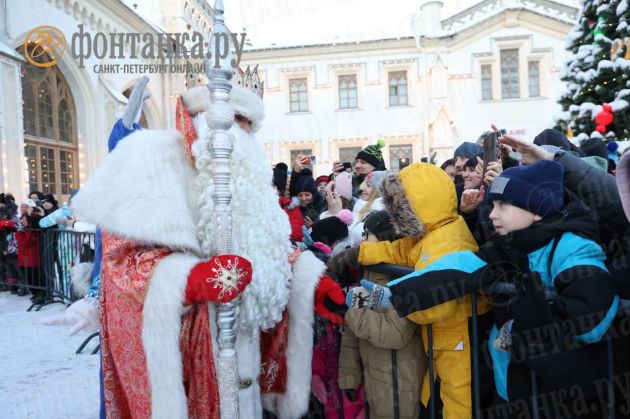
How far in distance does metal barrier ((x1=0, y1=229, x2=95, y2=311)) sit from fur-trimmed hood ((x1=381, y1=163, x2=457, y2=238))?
5642mm

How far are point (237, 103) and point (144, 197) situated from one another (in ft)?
2.09

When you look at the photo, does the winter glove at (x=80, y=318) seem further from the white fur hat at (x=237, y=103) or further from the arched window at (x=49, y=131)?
the arched window at (x=49, y=131)

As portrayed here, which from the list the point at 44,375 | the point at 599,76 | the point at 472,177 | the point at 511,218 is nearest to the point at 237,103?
the point at 511,218

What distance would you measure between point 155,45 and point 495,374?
51.9ft

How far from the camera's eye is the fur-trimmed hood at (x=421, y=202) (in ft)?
6.66

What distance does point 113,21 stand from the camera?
13320mm

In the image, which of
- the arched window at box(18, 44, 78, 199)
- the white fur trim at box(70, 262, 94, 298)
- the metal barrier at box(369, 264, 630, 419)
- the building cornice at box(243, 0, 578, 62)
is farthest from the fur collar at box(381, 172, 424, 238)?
the building cornice at box(243, 0, 578, 62)

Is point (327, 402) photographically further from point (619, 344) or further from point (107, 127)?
point (107, 127)

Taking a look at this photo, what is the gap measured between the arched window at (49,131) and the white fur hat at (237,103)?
1024 cm

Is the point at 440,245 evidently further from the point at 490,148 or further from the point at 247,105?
the point at 247,105

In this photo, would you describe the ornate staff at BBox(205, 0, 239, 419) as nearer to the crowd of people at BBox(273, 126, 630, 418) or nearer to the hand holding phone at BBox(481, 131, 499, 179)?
the crowd of people at BBox(273, 126, 630, 418)

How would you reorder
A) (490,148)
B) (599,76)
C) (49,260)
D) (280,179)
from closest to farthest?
(490,148) → (280,179) → (49,260) → (599,76)

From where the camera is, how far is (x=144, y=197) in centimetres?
174

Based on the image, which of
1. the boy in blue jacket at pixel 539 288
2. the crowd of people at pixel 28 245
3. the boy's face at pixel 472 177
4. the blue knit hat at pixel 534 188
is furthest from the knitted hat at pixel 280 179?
the crowd of people at pixel 28 245
